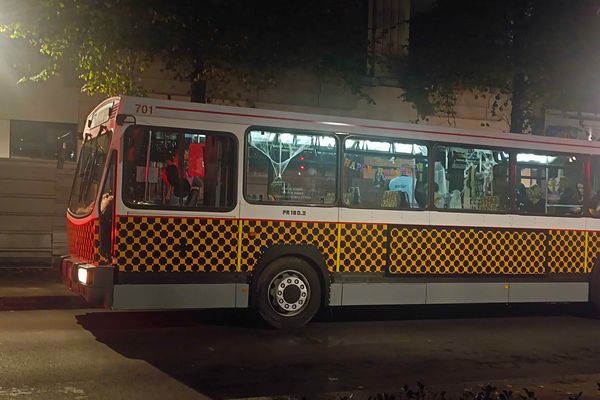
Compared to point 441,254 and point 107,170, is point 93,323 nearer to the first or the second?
point 107,170

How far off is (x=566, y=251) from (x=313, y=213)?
432 centimetres

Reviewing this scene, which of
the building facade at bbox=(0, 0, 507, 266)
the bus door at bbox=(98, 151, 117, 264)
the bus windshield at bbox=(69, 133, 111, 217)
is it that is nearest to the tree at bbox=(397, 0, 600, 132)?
the building facade at bbox=(0, 0, 507, 266)

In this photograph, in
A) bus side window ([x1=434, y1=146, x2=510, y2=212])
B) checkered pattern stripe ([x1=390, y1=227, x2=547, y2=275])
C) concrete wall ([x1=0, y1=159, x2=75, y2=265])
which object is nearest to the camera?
checkered pattern stripe ([x1=390, y1=227, x2=547, y2=275])

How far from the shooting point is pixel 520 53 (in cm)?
1465

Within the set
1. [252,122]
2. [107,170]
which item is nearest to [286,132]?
[252,122]

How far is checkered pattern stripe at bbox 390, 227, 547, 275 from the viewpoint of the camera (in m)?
9.37

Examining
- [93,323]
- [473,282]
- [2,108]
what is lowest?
[93,323]

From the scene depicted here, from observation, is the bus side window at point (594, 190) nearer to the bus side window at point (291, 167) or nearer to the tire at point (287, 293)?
the bus side window at point (291, 167)

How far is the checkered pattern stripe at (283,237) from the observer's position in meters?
8.57

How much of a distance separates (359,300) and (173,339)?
2.59m

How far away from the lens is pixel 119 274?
793 centimetres

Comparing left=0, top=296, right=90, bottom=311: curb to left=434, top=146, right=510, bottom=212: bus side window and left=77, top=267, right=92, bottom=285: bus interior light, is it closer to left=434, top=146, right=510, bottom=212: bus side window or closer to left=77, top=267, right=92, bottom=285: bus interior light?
left=77, top=267, right=92, bottom=285: bus interior light

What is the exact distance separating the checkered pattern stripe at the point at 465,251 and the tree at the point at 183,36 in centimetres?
510

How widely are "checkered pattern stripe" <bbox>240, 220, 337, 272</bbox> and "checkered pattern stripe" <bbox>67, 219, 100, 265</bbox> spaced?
1.81m
